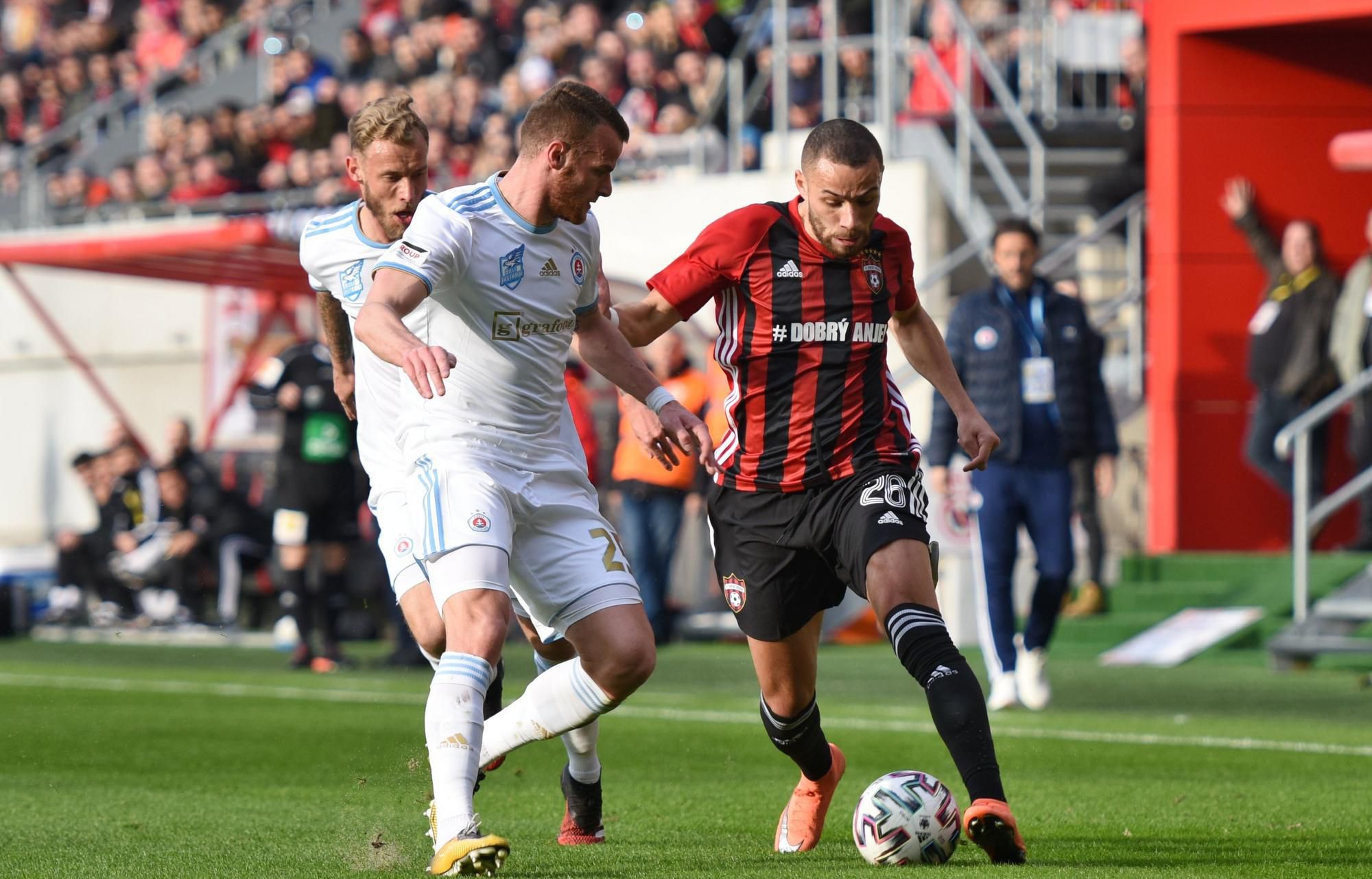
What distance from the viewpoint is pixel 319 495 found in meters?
14.4

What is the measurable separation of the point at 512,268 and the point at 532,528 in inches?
28.3

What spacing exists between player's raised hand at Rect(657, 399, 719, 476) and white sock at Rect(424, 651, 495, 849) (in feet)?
2.69

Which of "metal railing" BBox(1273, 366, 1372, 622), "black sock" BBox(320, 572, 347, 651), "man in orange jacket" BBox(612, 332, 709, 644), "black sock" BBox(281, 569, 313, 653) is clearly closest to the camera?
"metal railing" BBox(1273, 366, 1372, 622)

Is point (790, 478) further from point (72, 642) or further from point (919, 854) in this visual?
point (72, 642)

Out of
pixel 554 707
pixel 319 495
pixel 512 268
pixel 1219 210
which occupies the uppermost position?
pixel 1219 210

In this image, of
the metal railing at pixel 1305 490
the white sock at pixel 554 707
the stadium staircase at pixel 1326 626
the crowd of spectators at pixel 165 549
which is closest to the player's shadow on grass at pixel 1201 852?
the white sock at pixel 554 707

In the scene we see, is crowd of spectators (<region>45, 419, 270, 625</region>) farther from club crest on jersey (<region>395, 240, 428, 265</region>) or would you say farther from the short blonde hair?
club crest on jersey (<region>395, 240, 428, 265</region>)

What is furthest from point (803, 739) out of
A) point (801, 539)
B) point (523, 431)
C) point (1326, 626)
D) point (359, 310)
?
point (1326, 626)

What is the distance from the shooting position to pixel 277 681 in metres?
13.4

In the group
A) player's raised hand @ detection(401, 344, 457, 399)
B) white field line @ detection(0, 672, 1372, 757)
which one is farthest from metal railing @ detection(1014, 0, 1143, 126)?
player's raised hand @ detection(401, 344, 457, 399)

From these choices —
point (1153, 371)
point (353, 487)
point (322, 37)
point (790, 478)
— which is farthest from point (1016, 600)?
point (322, 37)

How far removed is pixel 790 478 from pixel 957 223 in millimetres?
12624

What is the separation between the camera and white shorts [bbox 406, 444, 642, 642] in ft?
18.9

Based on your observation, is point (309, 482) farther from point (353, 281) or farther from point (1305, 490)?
point (353, 281)
